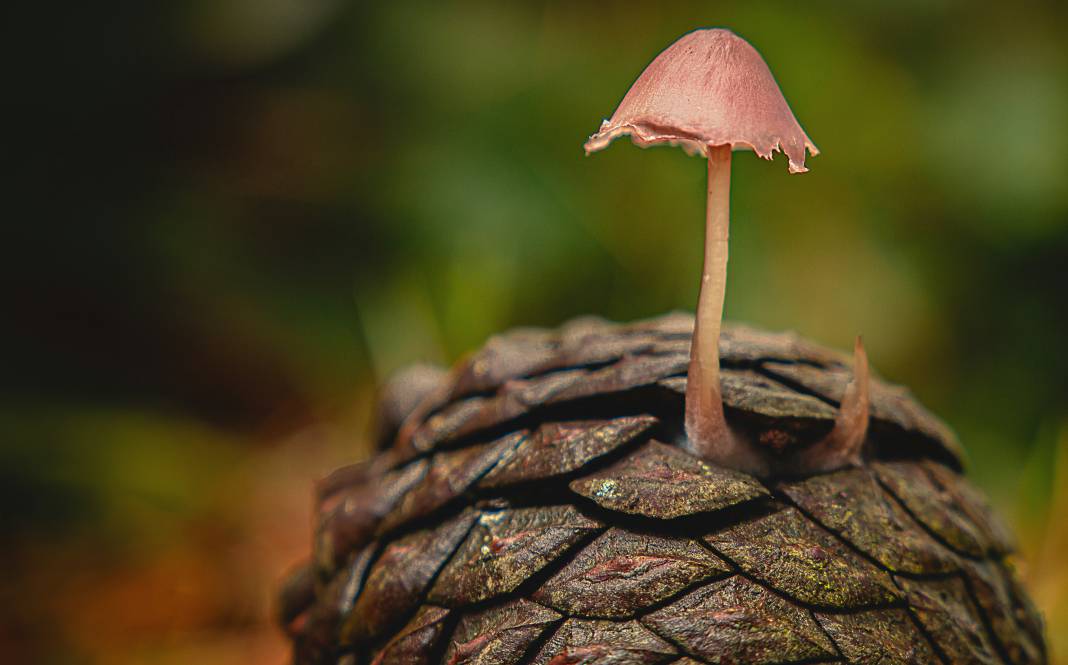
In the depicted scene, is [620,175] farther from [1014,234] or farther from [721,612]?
[721,612]

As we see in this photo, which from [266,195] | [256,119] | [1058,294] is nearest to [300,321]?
[266,195]

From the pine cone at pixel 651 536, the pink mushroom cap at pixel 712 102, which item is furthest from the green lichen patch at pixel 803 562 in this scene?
the pink mushroom cap at pixel 712 102

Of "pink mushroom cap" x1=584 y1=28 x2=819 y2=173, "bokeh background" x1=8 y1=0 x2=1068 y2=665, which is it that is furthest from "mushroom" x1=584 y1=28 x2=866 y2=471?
"bokeh background" x1=8 y1=0 x2=1068 y2=665

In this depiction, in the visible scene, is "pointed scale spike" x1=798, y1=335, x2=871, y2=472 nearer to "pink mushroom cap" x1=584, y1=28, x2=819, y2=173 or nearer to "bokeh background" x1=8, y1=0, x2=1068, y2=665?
"pink mushroom cap" x1=584, y1=28, x2=819, y2=173

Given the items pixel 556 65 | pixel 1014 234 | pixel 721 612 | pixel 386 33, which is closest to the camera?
pixel 721 612

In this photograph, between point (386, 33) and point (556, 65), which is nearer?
point (556, 65)

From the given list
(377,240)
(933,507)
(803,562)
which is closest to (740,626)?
(803,562)

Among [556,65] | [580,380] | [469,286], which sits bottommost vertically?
[580,380]
